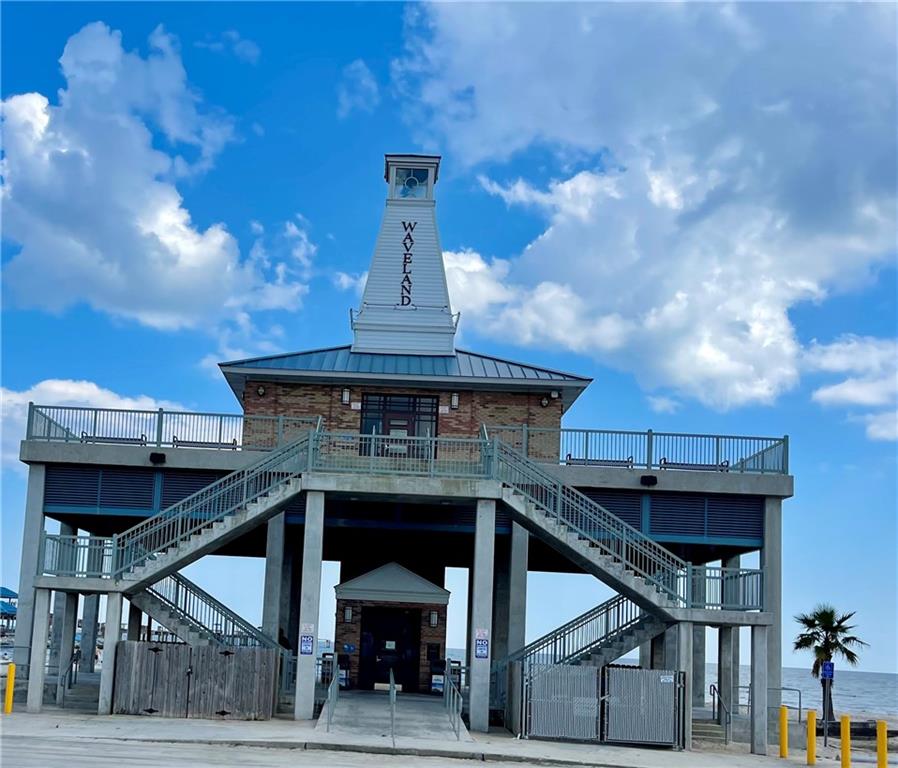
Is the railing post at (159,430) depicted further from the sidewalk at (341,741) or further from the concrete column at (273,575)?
the sidewalk at (341,741)

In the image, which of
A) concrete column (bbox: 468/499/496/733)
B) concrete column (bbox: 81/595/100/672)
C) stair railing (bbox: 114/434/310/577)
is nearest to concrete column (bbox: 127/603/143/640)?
concrete column (bbox: 81/595/100/672)

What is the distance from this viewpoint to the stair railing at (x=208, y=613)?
28.8 m

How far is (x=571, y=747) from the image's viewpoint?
80.4 ft

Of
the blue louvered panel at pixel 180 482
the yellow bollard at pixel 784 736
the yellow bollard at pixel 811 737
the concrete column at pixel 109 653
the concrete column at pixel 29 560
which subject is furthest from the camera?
the blue louvered panel at pixel 180 482

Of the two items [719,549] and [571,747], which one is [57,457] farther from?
[719,549]

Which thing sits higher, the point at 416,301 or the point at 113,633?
the point at 416,301

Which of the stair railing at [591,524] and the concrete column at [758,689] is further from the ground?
the stair railing at [591,524]

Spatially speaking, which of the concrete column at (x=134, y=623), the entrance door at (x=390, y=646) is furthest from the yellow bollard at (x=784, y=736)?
the concrete column at (x=134, y=623)

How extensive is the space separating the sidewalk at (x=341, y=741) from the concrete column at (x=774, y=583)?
499 centimetres

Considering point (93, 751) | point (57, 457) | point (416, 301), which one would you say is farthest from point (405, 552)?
point (93, 751)

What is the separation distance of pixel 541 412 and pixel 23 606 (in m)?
14.3

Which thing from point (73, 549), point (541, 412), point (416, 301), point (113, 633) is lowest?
point (113, 633)

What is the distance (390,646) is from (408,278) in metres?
11.1

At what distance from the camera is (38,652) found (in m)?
26.8
